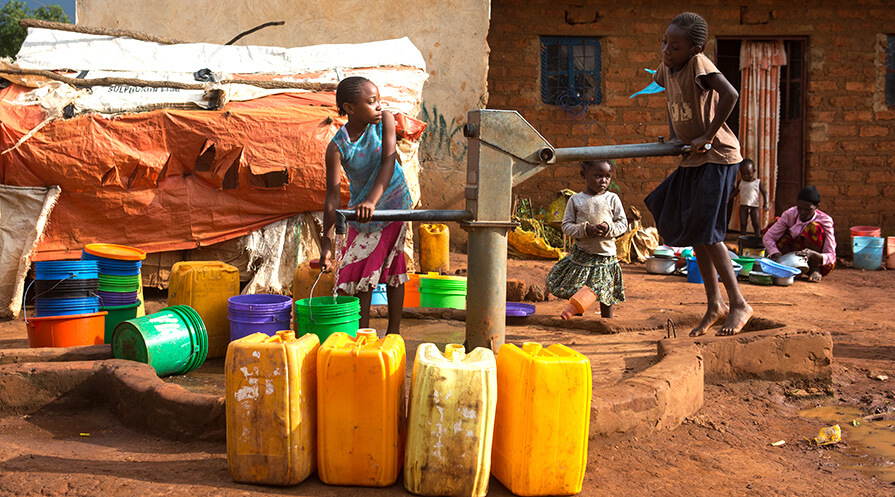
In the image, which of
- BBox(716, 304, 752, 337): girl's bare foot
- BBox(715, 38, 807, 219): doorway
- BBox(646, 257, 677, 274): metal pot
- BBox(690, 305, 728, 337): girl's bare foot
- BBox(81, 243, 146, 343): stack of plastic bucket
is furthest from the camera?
BBox(715, 38, 807, 219): doorway

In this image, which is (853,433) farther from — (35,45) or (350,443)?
(35,45)

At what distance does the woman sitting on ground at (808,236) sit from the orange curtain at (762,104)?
1.92m

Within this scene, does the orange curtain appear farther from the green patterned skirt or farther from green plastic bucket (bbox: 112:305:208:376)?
green plastic bucket (bbox: 112:305:208:376)

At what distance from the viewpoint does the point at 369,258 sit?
357 cm

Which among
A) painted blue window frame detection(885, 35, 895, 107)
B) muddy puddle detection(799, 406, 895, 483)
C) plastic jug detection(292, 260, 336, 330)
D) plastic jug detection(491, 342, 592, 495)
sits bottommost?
muddy puddle detection(799, 406, 895, 483)

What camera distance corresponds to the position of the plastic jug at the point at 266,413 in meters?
2.11

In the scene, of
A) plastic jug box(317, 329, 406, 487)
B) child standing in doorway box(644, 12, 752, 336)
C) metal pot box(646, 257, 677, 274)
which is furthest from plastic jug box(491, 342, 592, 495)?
metal pot box(646, 257, 677, 274)

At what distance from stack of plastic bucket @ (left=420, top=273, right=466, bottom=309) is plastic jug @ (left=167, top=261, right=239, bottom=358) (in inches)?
56.3

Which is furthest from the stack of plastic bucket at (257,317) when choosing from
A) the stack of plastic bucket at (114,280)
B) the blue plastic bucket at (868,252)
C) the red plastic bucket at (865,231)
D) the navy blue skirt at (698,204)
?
the red plastic bucket at (865,231)

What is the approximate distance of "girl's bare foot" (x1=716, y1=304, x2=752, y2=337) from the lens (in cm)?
348

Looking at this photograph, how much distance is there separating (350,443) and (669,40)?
7.51ft

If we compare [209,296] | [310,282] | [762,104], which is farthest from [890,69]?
[209,296]

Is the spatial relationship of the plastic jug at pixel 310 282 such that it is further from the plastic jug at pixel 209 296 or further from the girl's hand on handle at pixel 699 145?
the girl's hand on handle at pixel 699 145

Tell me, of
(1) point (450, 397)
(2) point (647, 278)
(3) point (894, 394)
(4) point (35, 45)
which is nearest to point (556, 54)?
(2) point (647, 278)
